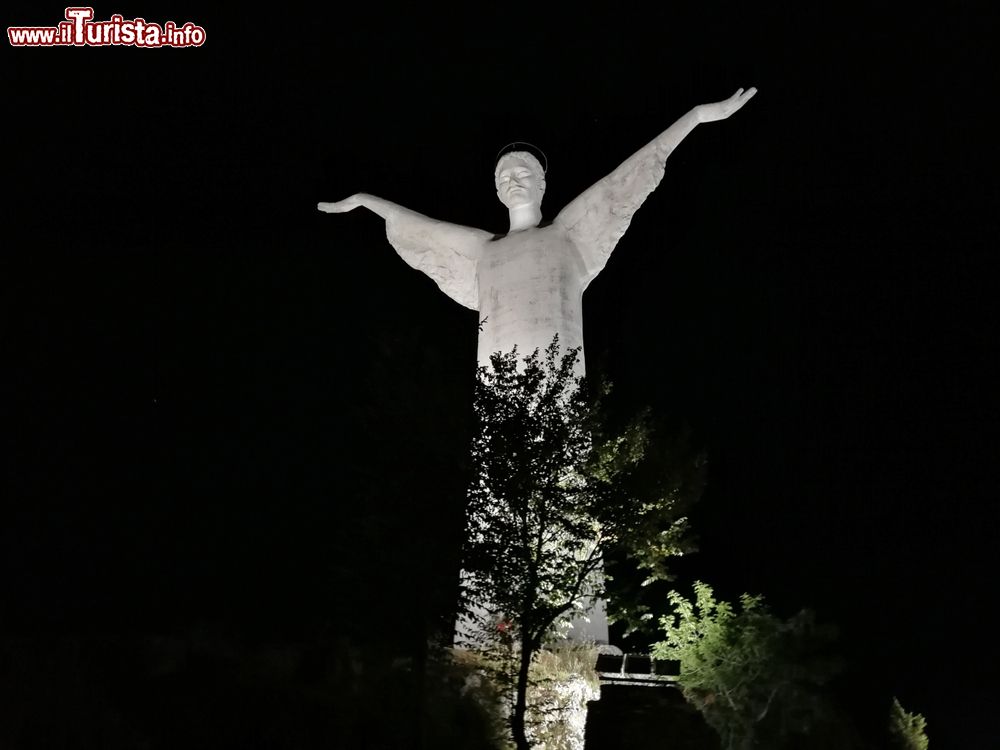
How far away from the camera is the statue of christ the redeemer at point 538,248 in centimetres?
1802

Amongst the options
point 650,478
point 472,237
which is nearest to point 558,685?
point 650,478

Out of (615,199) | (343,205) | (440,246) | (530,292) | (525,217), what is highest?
(343,205)

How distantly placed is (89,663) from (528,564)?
26.3ft

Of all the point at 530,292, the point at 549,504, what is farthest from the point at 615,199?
the point at 549,504

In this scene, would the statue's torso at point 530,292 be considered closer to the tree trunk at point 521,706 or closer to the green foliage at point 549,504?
the green foliage at point 549,504

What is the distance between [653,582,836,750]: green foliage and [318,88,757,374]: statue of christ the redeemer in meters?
5.65

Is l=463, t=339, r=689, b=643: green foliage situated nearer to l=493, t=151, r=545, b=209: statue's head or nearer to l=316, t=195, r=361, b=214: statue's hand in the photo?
l=493, t=151, r=545, b=209: statue's head

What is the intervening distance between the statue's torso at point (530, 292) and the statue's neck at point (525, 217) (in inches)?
24.8

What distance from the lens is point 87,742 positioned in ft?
45.8

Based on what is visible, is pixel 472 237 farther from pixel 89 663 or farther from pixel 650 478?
pixel 89 663

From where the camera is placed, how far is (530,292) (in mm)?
18172

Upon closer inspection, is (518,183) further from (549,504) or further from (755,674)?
(755,674)

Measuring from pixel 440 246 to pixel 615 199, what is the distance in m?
3.86

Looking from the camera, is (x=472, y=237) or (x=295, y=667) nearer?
(x=295, y=667)
